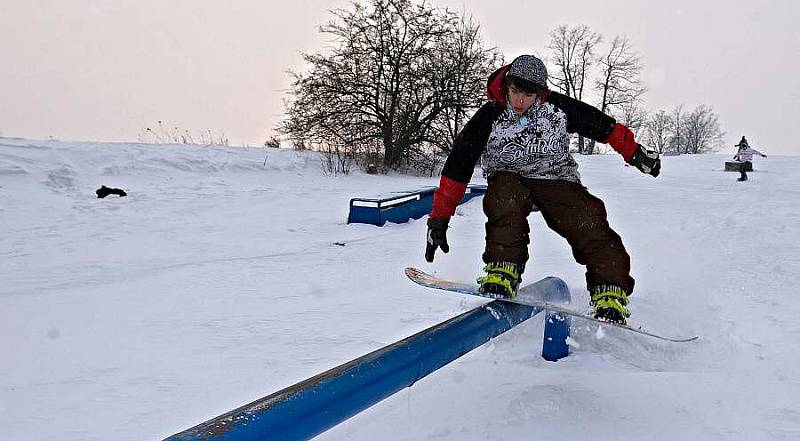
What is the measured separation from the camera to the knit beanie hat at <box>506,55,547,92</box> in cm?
270

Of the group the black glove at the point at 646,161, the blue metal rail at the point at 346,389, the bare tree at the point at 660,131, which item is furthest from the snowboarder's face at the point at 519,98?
the bare tree at the point at 660,131

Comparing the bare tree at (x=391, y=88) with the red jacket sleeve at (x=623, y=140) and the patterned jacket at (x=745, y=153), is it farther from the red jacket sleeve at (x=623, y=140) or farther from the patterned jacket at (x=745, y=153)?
the red jacket sleeve at (x=623, y=140)

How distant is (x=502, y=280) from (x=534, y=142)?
0.72 m

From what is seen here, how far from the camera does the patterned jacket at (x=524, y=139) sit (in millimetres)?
2822

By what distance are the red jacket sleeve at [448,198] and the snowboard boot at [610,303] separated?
0.75 metres

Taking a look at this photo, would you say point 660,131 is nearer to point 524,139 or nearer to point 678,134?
point 678,134

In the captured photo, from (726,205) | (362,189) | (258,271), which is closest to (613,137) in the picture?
(258,271)

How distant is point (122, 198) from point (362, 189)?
5255 millimetres

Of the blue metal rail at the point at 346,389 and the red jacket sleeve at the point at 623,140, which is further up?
the red jacket sleeve at the point at 623,140

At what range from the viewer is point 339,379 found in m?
1.47

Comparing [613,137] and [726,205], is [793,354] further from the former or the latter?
[726,205]

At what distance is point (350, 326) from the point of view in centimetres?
333

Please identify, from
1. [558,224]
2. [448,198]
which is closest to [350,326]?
[448,198]

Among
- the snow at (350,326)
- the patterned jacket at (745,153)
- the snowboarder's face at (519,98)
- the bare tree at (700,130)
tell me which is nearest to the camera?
the snow at (350,326)
